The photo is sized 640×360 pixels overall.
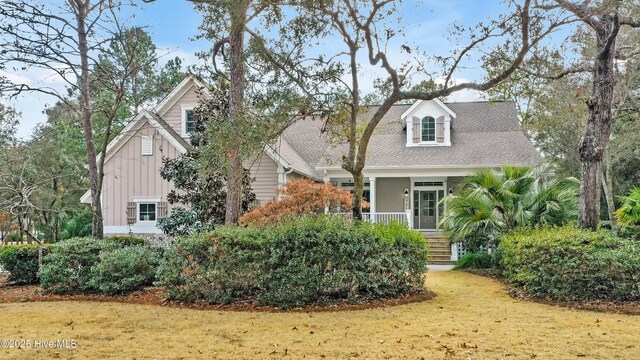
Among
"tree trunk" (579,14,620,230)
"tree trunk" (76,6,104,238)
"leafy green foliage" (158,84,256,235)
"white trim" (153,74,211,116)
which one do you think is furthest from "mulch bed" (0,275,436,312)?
"white trim" (153,74,211,116)

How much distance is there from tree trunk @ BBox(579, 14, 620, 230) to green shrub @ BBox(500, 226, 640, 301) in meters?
0.94

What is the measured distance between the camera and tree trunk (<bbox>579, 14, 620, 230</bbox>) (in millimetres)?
9484

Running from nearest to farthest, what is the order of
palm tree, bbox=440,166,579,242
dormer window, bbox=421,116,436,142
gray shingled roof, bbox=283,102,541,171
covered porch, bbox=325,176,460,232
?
palm tree, bbox=440,166,579,242
gray shingled roof, bbox=283,102,541,171
covered porch, bbox=325,176,460,232
dormer window, bbox=421,116,436,142

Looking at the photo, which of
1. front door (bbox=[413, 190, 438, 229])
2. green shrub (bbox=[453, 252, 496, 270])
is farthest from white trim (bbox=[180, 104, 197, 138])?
green shrub (bbox=[453, 252, 496, 270])

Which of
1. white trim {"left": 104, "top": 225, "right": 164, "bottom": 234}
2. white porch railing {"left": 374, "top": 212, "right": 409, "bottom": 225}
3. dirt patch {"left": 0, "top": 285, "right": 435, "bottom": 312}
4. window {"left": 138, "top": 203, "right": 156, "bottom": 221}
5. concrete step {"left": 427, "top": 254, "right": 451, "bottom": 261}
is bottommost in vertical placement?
concrete step {"left": 427, "top": 254, "right": 451, "bottom": 261}

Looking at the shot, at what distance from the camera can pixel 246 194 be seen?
47.4 feet

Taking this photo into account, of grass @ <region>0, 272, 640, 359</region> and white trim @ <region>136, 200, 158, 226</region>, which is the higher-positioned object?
white trim @ <region>136, 200, 158, 226</region>

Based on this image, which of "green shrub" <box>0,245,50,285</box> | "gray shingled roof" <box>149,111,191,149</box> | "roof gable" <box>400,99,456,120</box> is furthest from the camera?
"roof gable" <box>400,99,456,120</box>

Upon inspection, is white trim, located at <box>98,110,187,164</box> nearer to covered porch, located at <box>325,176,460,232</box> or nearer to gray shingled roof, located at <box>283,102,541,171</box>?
gray shingled roof, located at <box>283,102,541,171</box>

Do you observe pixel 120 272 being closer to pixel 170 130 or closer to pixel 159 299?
pixel 159 299

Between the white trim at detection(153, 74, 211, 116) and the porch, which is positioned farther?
the porch

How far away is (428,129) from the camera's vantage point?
19.6m

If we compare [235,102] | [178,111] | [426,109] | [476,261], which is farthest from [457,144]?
[235,102]

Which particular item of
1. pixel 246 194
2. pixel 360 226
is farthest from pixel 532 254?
pixel 246 194
